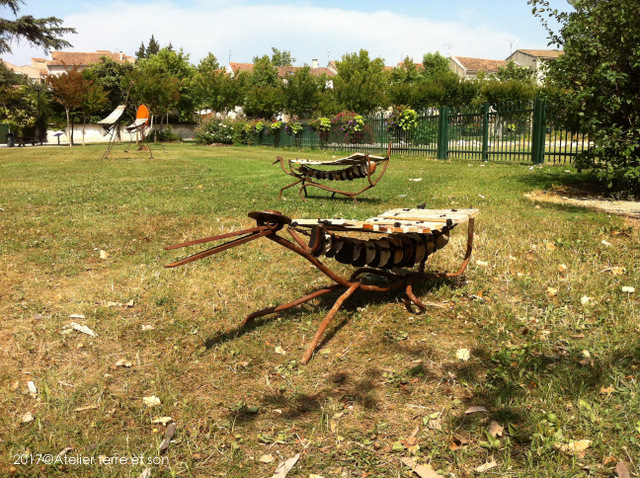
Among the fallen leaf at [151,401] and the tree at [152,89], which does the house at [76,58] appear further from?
the fallen leaf at [151,401]

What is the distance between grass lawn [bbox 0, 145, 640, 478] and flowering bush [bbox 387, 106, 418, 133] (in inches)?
514

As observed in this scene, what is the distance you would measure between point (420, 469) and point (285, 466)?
2.00 feet

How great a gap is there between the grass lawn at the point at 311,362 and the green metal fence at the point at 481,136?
8.49 metres

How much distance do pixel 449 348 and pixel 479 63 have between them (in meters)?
85.8

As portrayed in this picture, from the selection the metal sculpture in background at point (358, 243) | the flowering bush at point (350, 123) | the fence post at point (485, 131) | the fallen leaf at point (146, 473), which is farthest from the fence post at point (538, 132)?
the fallen leaf at point (146, 473)

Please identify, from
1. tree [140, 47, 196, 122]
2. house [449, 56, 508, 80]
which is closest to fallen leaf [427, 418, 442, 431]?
tree [140, 47, 196, 122]

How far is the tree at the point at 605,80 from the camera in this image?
7539mm

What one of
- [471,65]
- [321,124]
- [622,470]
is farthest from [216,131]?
[471,65]

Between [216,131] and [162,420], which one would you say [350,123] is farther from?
[162,420]

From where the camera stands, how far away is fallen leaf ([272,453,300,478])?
2357mm

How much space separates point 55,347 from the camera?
345cm

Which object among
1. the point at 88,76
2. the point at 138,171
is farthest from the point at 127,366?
the point at 88,76

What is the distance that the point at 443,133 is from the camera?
17016 mm

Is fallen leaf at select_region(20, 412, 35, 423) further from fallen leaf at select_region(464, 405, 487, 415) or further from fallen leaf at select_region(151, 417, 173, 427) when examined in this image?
fallen leaf at select_region(464, 405, 487, 415)
